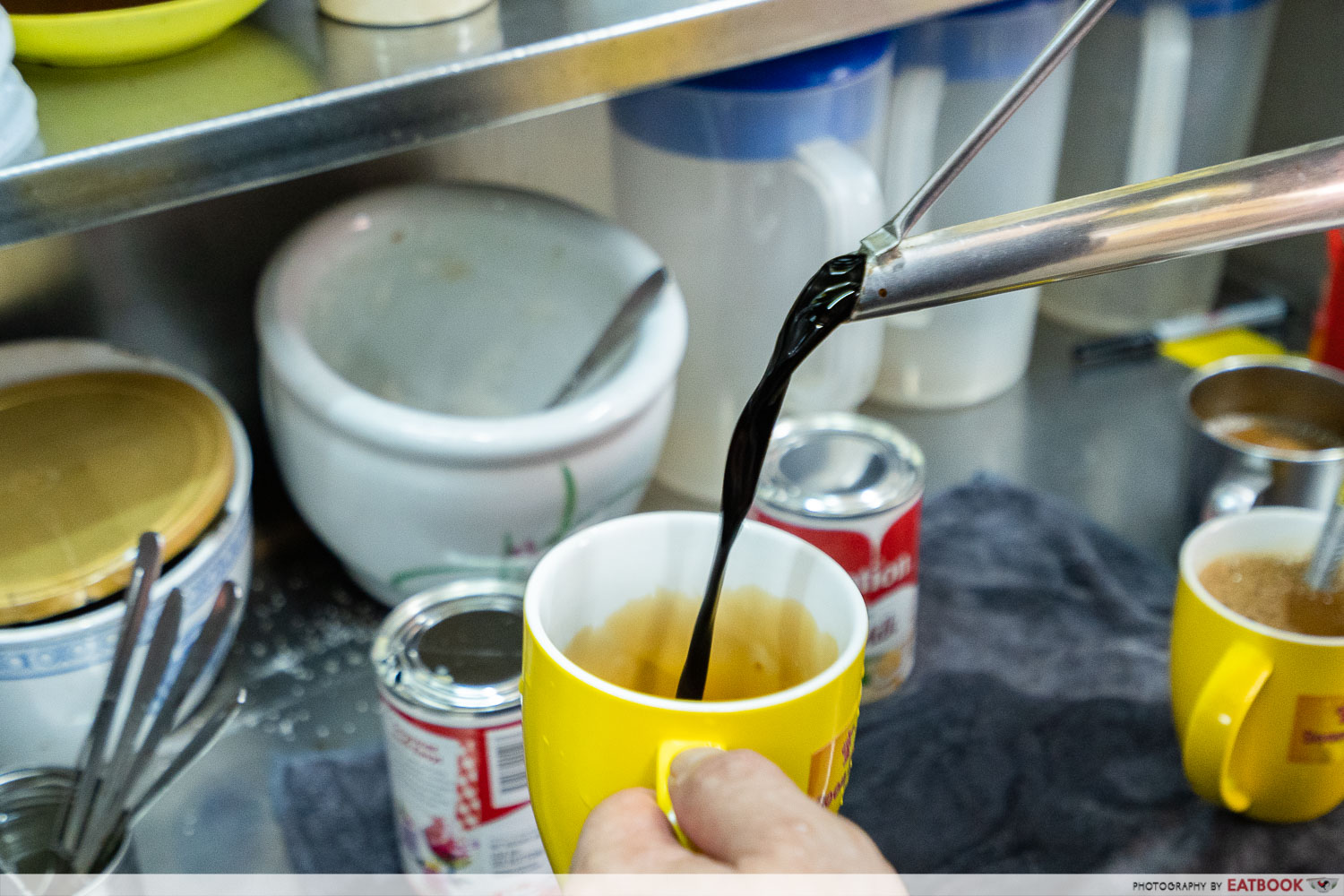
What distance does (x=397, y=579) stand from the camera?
610mm

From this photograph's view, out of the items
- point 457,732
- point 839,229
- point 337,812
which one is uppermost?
point 839,229

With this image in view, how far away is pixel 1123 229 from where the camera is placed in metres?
0.33

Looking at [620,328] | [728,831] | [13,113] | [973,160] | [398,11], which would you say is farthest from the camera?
[973,160]

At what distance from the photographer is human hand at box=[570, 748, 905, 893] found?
32 cm

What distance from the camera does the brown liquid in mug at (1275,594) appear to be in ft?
1.70

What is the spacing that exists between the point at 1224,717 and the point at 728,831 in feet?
0.90

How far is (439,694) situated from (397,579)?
153mm

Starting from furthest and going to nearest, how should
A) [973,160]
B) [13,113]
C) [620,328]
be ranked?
[973,160], [620,328], [13,113]

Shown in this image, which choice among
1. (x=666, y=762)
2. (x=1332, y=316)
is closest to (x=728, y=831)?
(x=666, y=762)

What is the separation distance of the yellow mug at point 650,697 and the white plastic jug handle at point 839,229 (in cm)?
19

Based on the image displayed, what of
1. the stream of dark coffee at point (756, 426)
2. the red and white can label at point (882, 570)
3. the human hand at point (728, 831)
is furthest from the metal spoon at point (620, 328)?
the human hand at point (728, 831)

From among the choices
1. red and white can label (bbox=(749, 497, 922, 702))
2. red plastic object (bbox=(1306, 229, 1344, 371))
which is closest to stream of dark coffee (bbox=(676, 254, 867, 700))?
red and white can label (bbox=(749, 497, 922, 702))

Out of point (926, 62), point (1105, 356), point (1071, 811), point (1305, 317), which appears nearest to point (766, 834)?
point (1071, 811)

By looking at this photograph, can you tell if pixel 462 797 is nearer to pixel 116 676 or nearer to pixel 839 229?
pixel 116 676
